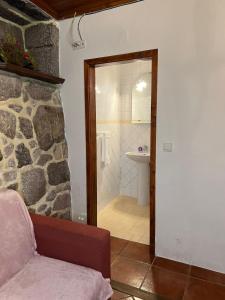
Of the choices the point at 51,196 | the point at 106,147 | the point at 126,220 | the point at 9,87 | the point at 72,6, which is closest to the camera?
the point at 9,87

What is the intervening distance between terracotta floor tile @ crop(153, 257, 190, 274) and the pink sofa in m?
0.80

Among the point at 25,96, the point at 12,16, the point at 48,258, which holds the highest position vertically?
the point at 12,16

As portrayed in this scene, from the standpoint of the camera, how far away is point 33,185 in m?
2.08

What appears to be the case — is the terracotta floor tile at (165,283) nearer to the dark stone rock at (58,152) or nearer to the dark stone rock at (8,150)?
the dark stone rock at (58,152)

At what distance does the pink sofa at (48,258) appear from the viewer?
1211 millimetres

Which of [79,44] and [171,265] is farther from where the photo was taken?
[79,44]

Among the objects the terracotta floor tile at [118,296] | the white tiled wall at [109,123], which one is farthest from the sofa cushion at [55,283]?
the white tiled wall at [109,123]

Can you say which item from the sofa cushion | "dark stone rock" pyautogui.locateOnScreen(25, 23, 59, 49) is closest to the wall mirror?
"dark stone rock" pyautogui.locateOnScreen(25, 23, 59, 49)

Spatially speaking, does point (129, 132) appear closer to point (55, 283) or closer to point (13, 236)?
point (13, 236)

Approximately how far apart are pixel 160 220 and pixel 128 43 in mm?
1707

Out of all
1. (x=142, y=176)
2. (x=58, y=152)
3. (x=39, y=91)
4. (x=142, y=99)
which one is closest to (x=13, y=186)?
(x=58, y=152)

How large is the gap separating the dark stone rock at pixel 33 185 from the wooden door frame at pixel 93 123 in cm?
49

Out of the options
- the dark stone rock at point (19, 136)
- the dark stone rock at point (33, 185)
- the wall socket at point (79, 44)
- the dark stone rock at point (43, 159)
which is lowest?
the dark stone rock at point (33, 185)

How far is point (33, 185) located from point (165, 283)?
1.45 m
